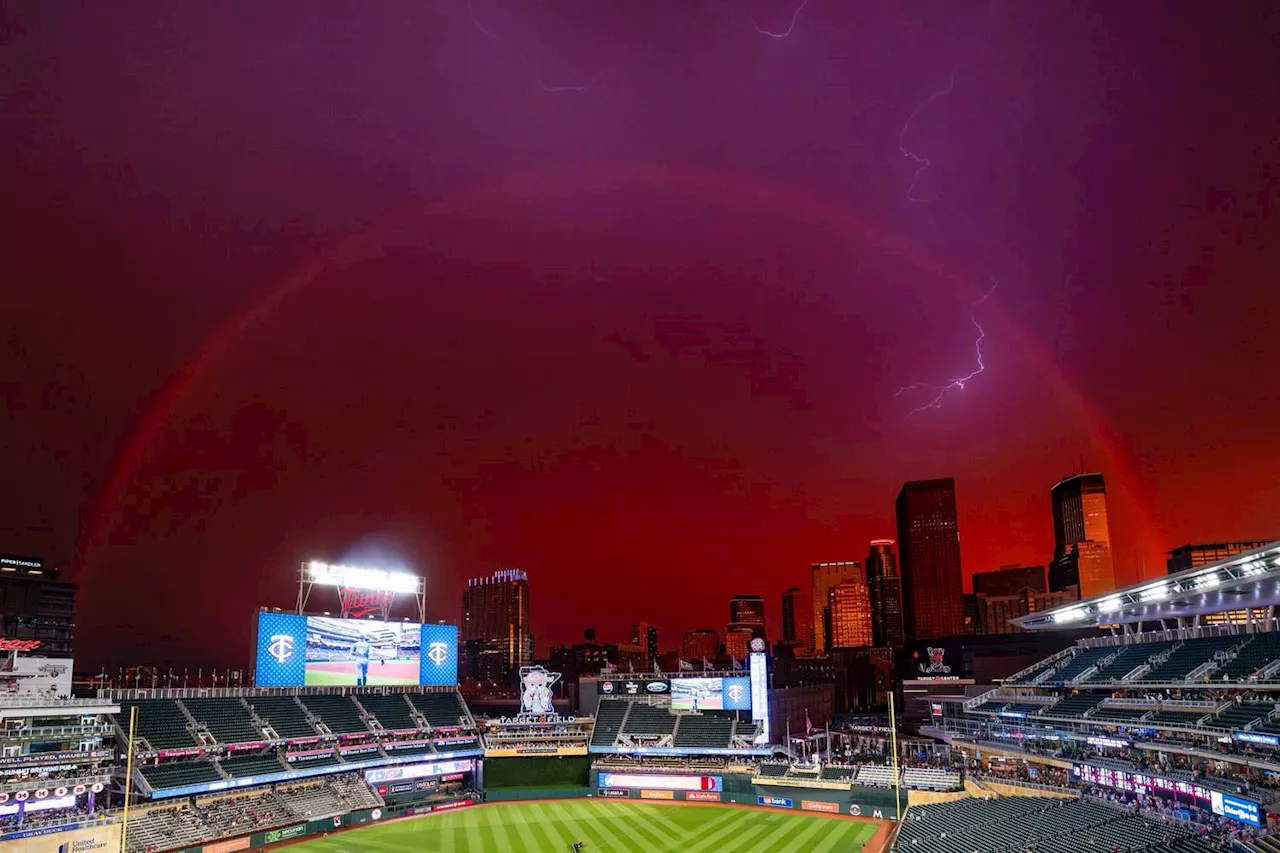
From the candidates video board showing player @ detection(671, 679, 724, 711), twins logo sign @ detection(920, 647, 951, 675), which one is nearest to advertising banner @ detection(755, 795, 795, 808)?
video board showing player @ detection(671, 679, 724, 711)

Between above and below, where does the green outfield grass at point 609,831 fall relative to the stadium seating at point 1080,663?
below

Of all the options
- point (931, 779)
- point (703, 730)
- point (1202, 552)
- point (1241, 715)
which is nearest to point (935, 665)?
point (703, 730)

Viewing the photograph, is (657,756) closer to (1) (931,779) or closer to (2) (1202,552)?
(1) (931,779)

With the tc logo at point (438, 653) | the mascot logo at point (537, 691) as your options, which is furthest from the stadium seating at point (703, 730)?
the tc logo at point (438, 653)

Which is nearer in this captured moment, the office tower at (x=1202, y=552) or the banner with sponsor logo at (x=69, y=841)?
the banner with sponsor logo at (x=69, y=841)

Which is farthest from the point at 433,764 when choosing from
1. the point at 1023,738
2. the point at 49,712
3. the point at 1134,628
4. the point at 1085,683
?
the point at 1134,628

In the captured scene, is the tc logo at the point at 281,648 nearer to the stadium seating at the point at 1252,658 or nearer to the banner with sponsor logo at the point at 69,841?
the banner with sponsor logo at the point at 69,841

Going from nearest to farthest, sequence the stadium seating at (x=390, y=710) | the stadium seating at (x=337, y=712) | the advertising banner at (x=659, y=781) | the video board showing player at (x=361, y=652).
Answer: the advertising banner at (x=659, y=781), the stadium seating at (x=337, y=712), the video board showing player at (x=361, y=652), the stadium seating at (x=390, y=710)

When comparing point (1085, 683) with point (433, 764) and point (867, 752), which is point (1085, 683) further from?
point (433, 764)
